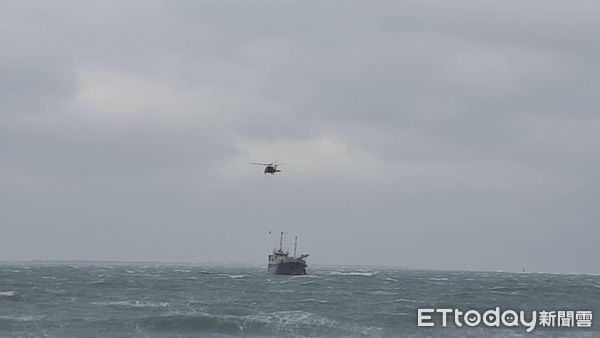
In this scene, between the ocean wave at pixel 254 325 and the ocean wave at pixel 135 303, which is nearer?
the ocean wave at pixel 254 325

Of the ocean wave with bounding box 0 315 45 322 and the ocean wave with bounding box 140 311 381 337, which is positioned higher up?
the ocean wave with bounding box 140 311 381 337

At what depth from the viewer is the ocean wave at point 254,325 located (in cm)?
6384

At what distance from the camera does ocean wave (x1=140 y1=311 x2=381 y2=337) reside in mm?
63844

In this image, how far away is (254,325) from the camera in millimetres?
66250

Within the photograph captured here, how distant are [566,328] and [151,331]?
33313 millimetres

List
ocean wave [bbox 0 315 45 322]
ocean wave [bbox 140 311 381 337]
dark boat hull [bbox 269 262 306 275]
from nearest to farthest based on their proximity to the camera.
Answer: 1. ocean wave [bbox 140 311 381 337]
2. ocean wave [bbox 0 315 45 322]
3. dark boat hull [bbox 269 262 306 275]

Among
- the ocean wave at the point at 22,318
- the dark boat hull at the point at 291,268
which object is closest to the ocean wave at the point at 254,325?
the ocean wave at the point at 22,318

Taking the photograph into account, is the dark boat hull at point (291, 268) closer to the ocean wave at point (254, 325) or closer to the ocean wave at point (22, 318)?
the ocean wave at point (254, 325)

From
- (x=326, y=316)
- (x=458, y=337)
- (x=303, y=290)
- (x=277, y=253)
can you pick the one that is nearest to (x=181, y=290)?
(x=303, y=290)

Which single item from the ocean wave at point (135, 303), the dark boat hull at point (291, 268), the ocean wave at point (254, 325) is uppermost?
the dark boat hull at point (291, 268)

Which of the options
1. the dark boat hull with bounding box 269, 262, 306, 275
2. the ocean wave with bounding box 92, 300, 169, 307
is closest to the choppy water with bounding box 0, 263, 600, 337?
the ocean wave with bounding box 92, 300, 169, 307

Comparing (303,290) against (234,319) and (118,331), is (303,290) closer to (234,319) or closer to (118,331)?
(234,319)

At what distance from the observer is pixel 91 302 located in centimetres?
8100

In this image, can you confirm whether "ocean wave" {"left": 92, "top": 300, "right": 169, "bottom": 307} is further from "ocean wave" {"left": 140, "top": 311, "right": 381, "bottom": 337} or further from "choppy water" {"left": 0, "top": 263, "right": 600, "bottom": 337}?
"ocean wave" {"left": 140, "top": 311, "right": 381, "bottom": 337}
